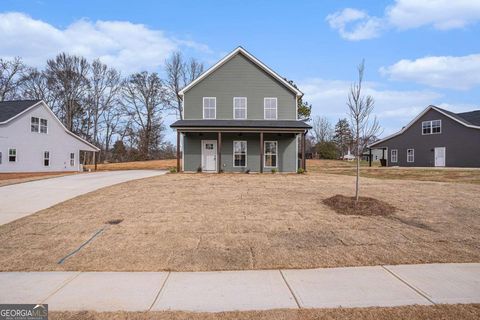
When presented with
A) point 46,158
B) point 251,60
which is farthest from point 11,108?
point 251,60

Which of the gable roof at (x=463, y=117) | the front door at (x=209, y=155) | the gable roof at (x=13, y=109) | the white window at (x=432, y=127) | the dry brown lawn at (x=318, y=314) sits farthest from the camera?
the white window at (x=432, y=127)

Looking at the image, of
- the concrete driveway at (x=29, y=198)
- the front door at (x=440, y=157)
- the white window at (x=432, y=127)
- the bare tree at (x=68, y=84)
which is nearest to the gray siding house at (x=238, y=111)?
the concrete driveway at (x=29, y=198)

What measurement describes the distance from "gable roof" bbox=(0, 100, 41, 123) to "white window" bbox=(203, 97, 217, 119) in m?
16.9

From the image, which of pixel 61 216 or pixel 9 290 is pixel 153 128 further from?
pixel 9 290

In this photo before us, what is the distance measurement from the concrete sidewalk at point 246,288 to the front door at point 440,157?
98.4 ft

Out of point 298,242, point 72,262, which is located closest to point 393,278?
point 298,242

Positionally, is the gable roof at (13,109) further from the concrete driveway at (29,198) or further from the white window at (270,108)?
the white window at (270,108)

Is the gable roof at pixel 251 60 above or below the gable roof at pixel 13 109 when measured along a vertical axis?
above

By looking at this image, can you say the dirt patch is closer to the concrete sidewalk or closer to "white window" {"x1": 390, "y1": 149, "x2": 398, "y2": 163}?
the concrete sidewalk

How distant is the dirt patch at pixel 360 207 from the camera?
893cm

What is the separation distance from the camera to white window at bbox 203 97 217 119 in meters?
22.4

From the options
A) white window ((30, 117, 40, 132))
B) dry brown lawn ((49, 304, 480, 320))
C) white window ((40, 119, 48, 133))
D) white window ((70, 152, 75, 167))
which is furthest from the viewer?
white window ((70, 152, 75, 167))

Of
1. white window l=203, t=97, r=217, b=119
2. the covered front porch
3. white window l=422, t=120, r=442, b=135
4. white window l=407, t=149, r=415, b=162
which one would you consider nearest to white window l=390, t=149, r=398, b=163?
white window l=407, t=149, r=415, b=162

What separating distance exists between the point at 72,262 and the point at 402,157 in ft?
119
